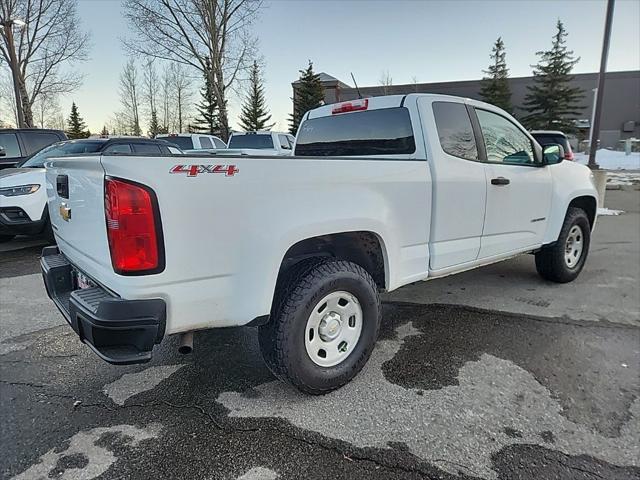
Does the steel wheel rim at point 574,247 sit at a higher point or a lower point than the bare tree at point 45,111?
lower

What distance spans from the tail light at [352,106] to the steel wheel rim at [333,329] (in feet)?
6.08

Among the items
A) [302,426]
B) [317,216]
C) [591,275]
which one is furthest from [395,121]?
[591,275]

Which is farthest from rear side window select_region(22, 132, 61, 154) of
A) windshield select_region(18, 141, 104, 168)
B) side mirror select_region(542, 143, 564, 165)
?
side mirror select_region(542, 143, 564, 165)

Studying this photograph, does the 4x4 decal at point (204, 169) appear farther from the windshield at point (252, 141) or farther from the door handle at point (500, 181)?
the windshield at point (252, 141)

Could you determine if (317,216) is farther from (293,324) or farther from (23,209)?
(23,209)

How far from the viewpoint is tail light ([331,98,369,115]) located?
3.84 meters

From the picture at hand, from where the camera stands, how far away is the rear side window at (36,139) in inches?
342

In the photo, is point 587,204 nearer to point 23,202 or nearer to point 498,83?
point 23,202

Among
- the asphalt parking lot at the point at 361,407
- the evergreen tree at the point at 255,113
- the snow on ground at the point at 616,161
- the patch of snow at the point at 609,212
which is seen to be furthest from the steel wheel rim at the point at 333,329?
the evergreen tree at the point at 255,113

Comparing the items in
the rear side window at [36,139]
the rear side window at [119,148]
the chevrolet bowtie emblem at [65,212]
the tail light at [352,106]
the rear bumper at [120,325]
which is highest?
the tail light at [352,106]

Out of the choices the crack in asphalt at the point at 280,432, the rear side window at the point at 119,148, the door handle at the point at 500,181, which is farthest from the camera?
the rear side window at the point at 119,148

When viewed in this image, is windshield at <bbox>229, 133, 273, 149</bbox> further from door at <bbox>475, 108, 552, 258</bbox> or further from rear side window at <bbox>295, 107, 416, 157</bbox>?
door at <bbox>475, 108, 552, 258</bbox>

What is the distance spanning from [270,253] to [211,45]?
28206 millimetres

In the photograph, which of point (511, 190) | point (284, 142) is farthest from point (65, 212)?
point (284, 142)
